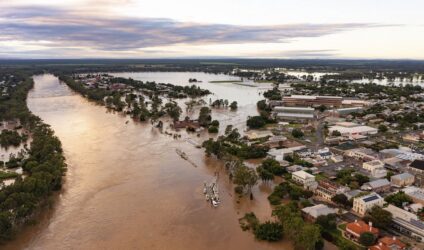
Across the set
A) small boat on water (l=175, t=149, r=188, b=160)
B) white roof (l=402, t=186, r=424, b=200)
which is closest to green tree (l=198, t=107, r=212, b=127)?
small boat on water (l=175, t=149, r=188, b=160)

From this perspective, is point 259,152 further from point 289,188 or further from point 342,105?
point 342,105

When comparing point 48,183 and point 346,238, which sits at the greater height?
point 48,183

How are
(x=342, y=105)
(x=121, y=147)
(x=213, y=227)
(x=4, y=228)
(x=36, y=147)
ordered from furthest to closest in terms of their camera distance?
(x=342, y=105), (x=121, y=147), (x=36, y=147), (x=213, y=227), (x=4, y=228)

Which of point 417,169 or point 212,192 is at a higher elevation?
point 417,169

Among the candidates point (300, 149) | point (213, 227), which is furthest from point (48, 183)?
point (300, 149)

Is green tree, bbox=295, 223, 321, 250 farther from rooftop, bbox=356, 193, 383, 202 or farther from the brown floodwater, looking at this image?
rooftop, bbox=356, 193, 383, 202

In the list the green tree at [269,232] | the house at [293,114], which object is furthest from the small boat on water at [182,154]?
the house at [293,114]

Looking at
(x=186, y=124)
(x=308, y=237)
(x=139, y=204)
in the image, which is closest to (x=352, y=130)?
(x=186, y=124)

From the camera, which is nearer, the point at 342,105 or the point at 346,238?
the point at 346,238

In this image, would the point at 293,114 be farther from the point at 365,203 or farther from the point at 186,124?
the point at 365,203
